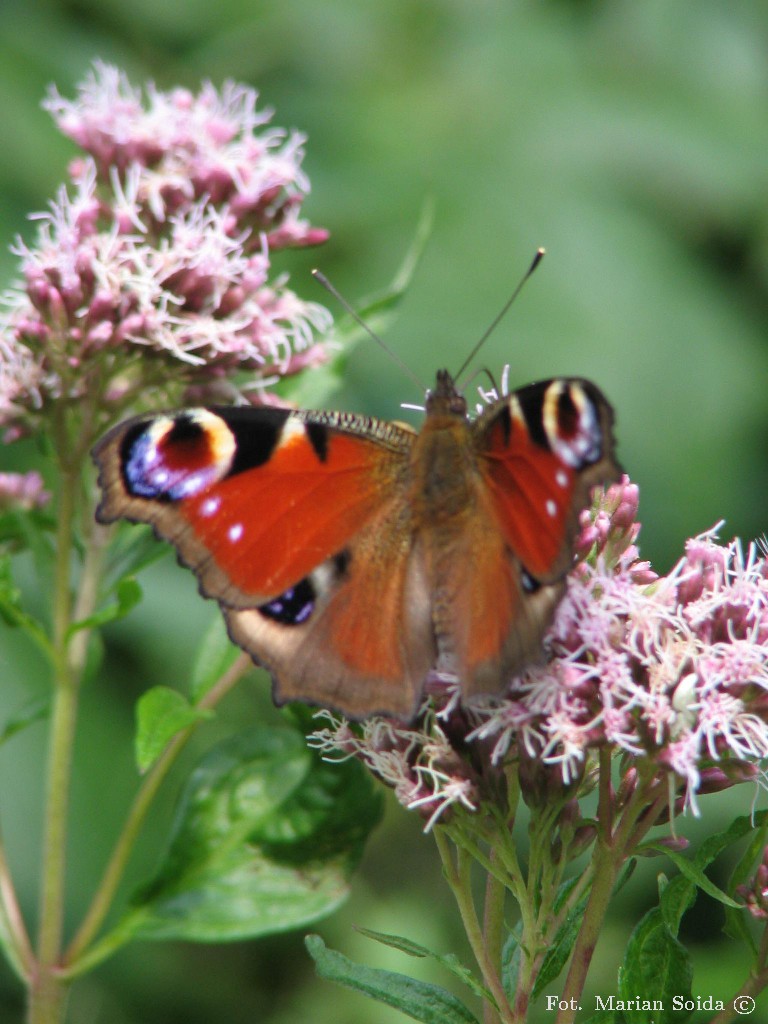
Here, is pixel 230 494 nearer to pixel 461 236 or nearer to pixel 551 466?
pixel 551 466

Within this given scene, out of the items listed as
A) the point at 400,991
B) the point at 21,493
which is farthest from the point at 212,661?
the point at 400,991

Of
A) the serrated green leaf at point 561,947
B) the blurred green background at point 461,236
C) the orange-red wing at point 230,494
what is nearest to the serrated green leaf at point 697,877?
the serrated green leaf at point 561,947

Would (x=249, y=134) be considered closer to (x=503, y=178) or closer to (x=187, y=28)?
(x=503, y=178)

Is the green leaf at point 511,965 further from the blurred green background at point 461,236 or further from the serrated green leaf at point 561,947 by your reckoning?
the blurred green background at point 461,236

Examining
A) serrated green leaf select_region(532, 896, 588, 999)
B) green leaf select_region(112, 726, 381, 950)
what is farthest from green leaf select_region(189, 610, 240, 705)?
serrated green leaf select_region(532, 896, 588, 999)

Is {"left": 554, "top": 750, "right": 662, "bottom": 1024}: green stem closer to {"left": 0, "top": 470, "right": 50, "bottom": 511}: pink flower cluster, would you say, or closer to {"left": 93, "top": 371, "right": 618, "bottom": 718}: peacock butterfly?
{"left": 93, "top": 371, "right": 618, "bottom": 718}: peacock butterfly

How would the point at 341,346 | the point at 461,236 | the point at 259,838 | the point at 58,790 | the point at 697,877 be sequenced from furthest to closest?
the point at 461,236 → the point at 341,346 → the point at 259,838 → the point at 58,790 → the point at 697,877
